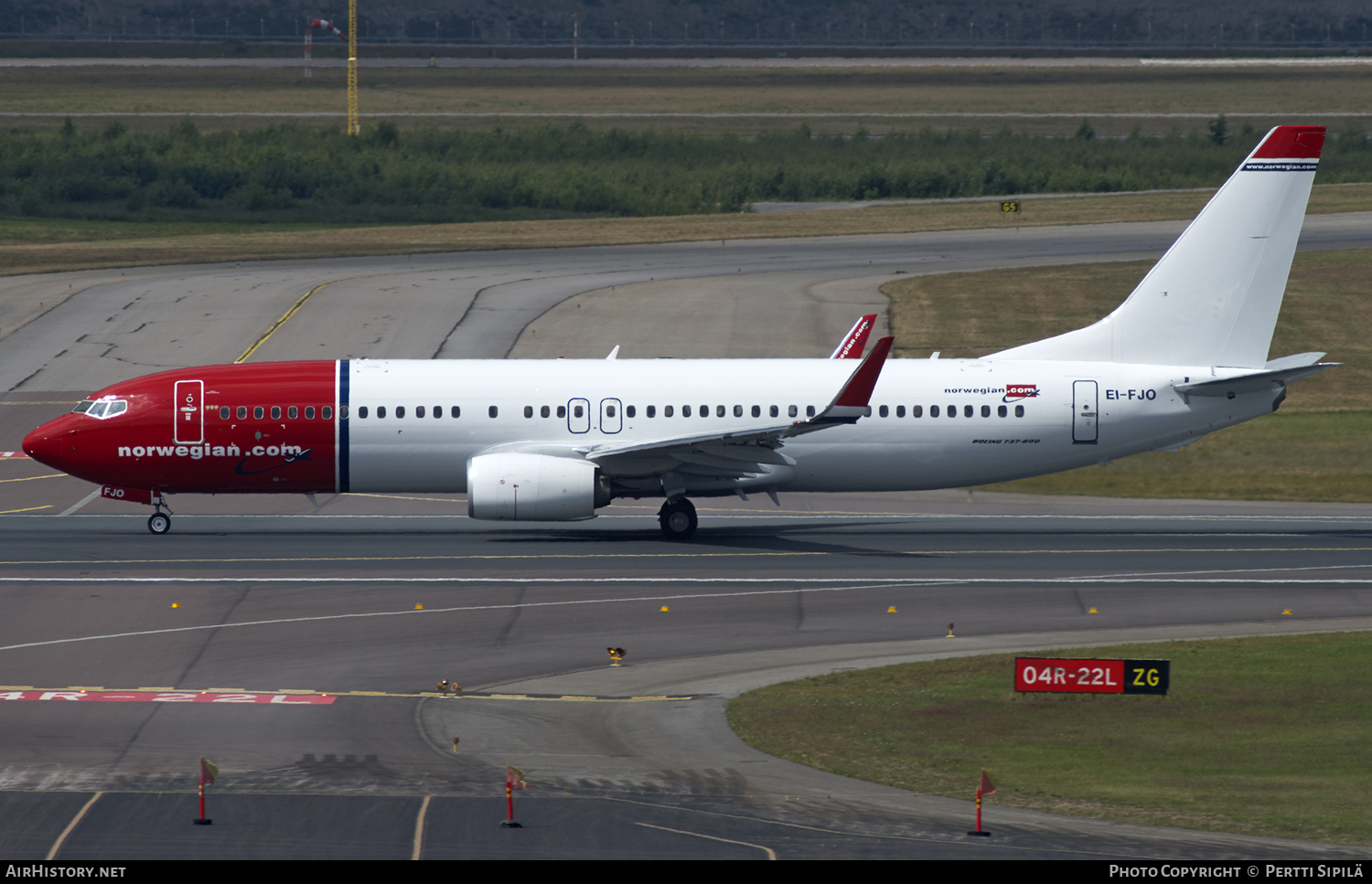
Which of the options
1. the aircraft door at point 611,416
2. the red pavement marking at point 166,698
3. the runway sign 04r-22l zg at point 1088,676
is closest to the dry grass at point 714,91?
the aircraft door at point 611,416

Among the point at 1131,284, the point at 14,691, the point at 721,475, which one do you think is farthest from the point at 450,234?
the point at 14,691

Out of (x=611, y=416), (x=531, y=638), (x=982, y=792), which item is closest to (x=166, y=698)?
(x=531, y=638)

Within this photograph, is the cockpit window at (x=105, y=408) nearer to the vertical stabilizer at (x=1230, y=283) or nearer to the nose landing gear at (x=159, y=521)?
the nose landing gear at (x=159, y=521)

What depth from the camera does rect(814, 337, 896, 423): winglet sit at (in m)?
36.5

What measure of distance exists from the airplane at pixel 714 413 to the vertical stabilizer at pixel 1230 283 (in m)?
0.05

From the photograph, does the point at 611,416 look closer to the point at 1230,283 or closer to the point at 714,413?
the point at 714,413

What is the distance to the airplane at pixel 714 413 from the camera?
3972cm

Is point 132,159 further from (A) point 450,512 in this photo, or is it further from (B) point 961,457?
(B) point 961,457

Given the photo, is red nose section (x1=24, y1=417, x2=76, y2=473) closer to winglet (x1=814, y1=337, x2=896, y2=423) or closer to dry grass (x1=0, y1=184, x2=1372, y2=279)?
winglet (x1=814, y1=337, x2=896, y2=423)

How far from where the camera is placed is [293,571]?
120ft

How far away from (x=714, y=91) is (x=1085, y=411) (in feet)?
472

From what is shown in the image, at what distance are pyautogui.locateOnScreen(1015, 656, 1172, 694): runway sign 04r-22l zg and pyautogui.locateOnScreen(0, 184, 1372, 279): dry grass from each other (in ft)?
223

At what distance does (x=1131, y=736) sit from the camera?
77.5 ft
